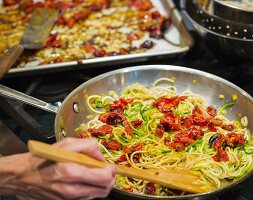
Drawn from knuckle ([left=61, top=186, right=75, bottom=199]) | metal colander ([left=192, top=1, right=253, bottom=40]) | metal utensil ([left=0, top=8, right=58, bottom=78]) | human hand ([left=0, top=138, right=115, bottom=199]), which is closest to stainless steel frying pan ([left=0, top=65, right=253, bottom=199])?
metal colander ([left=192, top=1, right=253, bottom=40])

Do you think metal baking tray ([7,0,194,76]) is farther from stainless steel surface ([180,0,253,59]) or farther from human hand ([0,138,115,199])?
human hand ([0,138,115,199])

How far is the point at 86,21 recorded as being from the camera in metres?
3.45

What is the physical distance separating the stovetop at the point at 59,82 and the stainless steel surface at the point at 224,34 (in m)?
0.13

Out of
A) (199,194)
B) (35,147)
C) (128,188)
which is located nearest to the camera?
(35,147)

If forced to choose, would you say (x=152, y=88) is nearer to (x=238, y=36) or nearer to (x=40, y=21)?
(x=238, y=36)

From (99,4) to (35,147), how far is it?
102 inches

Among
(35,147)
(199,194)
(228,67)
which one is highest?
(35,147)

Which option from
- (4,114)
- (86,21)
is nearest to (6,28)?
(86,21)

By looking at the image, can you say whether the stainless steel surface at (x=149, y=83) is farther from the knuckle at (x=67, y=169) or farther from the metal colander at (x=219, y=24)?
the knuckle at (x=67, y=169)

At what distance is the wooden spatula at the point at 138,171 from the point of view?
1.24 m

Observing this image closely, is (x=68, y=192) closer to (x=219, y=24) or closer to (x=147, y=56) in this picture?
(x=147, y=56)

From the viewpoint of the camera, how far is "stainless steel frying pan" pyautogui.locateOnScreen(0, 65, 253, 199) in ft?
7.07

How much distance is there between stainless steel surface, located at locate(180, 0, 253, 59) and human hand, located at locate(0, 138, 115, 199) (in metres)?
1.59

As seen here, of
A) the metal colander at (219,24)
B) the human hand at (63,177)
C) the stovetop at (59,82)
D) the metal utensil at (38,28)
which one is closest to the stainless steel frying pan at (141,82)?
the stovetop at (59,82)
